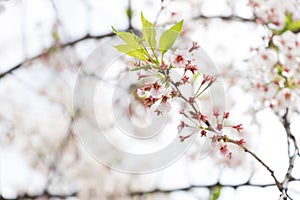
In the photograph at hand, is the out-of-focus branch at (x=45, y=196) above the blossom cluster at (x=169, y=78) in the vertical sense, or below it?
below

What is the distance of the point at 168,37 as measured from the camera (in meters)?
0.84

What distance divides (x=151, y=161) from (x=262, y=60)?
0.70 meters

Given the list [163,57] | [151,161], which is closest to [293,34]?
[163,57]

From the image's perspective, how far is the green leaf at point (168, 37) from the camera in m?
0.84

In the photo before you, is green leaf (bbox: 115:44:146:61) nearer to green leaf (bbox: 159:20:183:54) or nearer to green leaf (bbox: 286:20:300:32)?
green leaf (bbox: 159:20:183:54)

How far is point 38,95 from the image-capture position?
2326 mm

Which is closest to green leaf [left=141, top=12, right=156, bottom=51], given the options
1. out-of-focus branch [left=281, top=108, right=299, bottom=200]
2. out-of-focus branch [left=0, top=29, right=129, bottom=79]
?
out-of-focus branch [left=281, top=108, right=299, bottom=200]

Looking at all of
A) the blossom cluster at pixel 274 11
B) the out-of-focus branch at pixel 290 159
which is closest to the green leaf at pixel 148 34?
the out-of-focus branch at pixel 290 159

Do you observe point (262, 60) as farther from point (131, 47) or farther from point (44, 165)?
point (44, 165)

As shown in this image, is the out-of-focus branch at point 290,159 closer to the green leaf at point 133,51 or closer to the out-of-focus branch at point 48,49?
the green leaf at point 133,51

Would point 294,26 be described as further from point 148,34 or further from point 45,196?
point 45,196

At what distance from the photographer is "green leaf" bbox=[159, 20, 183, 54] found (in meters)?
0.84

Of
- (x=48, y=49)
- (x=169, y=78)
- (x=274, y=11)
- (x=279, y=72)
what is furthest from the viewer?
(x=48, y=49)

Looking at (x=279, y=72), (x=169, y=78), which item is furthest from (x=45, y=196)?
(x=169, y=78)
